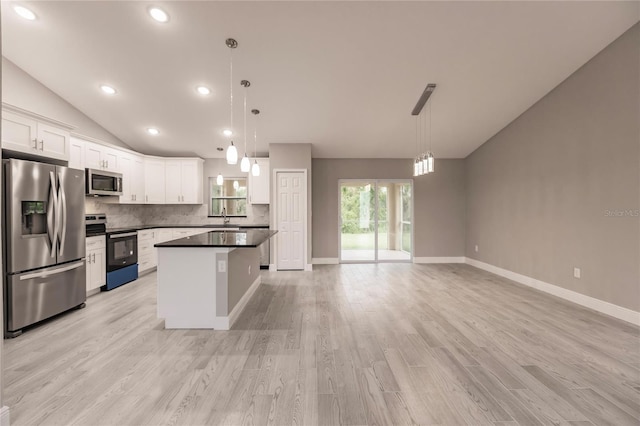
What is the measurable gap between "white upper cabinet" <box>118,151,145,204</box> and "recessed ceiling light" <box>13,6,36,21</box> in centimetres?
241

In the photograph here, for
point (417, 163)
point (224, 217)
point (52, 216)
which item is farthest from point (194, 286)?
point (224, 217)

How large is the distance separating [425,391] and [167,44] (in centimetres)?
426

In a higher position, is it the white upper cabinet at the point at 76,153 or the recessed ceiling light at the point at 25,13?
the recessed ceiling light at the point at 25,13

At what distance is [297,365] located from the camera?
234 centimetres

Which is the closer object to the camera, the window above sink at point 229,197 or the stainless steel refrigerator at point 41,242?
the stainless steel refrigerator at point 41,242

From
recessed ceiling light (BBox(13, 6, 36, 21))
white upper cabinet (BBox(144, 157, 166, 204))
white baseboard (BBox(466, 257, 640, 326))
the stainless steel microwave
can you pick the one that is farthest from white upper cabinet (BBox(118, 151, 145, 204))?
white baseboard (BBox(466, 257, 640, 326))

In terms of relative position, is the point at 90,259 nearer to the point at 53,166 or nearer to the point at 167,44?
the point at 53,166

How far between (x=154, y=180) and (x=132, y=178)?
471 mm

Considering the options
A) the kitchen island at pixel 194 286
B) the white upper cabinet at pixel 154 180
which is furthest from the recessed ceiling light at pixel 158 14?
the white upper cabinet at pixel 154 180

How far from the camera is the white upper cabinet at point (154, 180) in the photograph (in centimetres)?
584

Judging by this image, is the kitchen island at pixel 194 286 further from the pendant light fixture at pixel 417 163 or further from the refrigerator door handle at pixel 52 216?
the pendant light fixture at pixel 417 163

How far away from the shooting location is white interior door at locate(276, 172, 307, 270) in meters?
5.92

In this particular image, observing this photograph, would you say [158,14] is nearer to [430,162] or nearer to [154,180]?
[430,162]

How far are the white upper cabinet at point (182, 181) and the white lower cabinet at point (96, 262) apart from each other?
181 cm
